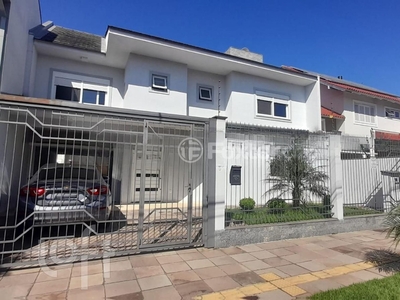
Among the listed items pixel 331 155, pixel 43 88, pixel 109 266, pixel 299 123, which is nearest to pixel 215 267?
pixel 109 266

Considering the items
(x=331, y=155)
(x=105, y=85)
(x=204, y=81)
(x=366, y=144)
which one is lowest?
(x=331, y=155)

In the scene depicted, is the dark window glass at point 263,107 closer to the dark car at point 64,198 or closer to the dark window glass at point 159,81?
the dark window glass at point 159,81

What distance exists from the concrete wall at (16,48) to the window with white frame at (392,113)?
22.4m

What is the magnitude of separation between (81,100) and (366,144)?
11.4 meters

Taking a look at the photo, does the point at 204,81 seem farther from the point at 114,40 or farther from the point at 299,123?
the point at 299,123

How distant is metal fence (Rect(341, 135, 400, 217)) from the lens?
26.7ft

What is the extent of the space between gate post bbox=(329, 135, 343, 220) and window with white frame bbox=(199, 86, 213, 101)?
20.4ft

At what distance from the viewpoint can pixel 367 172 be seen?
8.61m

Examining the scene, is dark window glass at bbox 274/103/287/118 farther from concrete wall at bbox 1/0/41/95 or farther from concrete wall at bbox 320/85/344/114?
concrete wall at bbox 1/0/41/95

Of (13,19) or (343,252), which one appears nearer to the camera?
(343,252)

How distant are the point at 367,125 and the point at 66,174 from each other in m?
18.9

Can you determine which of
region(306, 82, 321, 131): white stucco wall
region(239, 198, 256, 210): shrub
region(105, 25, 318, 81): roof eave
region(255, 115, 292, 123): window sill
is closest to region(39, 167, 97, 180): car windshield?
region(239, 198, 256, 210): shrub

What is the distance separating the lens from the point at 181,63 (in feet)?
35.7

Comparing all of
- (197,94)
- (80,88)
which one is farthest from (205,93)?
(80,88)
